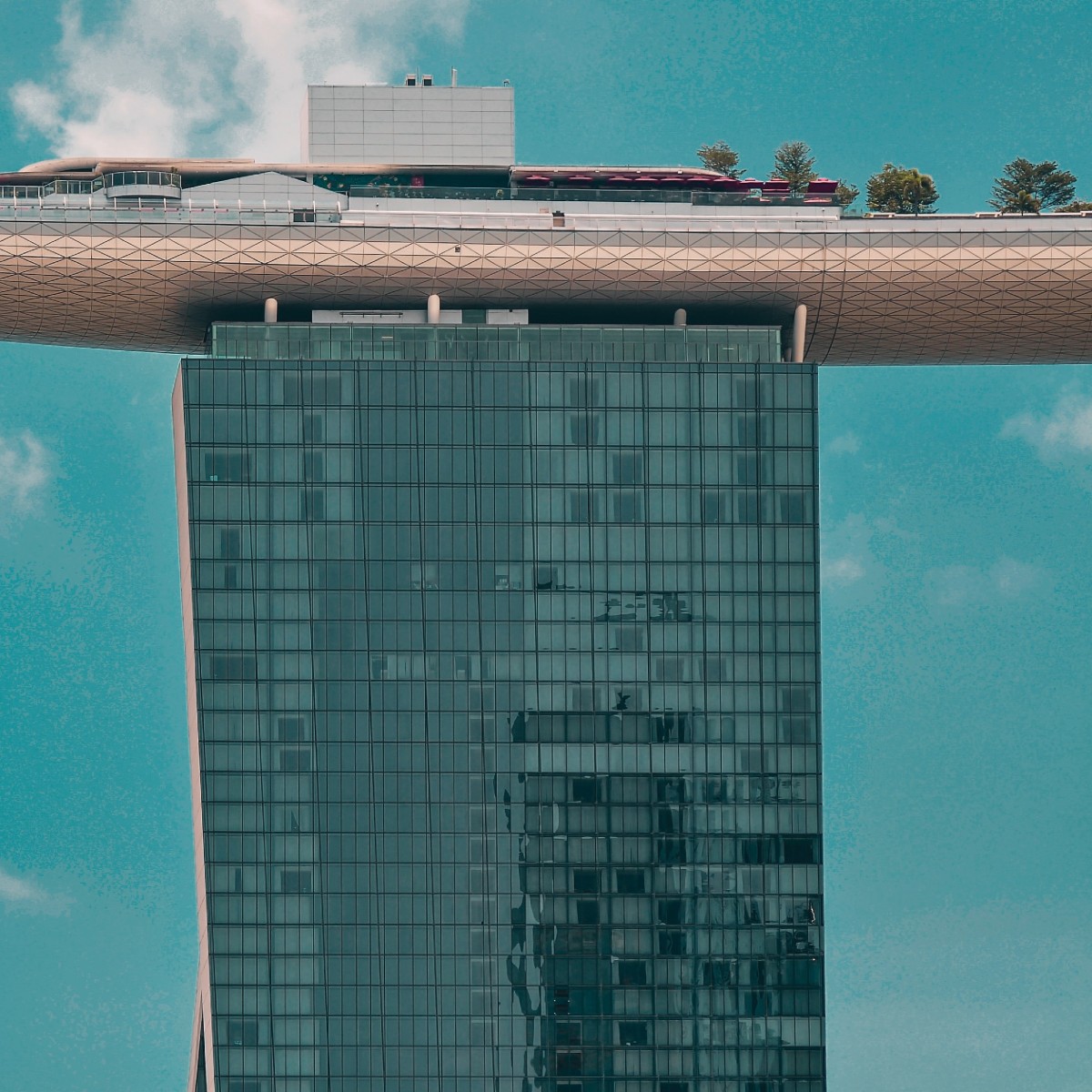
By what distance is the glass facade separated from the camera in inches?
7712

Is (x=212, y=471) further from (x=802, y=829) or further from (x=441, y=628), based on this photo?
(x=802, y=829)

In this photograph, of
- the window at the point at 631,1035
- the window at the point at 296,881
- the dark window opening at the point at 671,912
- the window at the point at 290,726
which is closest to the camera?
the window at the point at 296,881

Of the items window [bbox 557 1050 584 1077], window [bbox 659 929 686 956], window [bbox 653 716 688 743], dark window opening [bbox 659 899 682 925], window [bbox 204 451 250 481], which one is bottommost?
window [bbox 557 1050 584 1077]

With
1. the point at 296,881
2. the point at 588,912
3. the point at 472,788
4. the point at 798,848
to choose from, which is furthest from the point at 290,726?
the point at 798,848

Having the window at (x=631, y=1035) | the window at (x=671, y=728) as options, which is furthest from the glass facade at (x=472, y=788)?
the window at (x=671, y=728)

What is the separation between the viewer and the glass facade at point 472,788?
643 feet

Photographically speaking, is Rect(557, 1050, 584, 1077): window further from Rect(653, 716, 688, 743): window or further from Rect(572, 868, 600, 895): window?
Rect(653, 716, 688, 743): window

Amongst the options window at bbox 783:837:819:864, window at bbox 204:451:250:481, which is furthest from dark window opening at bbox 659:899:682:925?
window at bbox 204:451:250:481

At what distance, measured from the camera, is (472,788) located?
648 ft

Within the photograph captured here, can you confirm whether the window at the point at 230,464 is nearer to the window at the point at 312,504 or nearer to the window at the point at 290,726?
the window at the point at 312,504

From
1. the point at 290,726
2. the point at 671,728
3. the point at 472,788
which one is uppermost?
the point at 290,726

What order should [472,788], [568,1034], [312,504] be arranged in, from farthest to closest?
[312,504]
[472,788]
[568,1034]

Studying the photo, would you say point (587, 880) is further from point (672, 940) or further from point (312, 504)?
point (312, 504)

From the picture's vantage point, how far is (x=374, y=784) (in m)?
197
